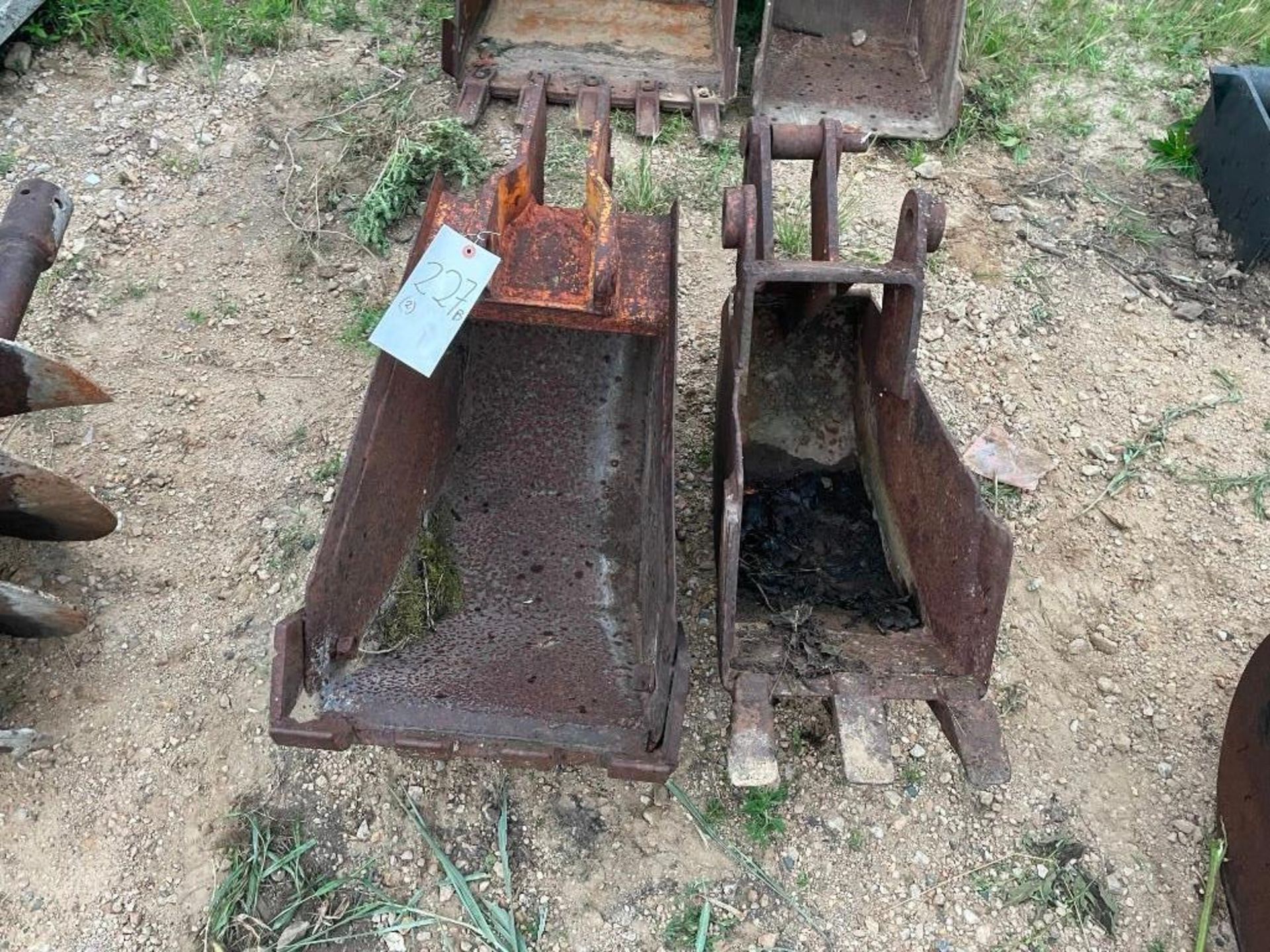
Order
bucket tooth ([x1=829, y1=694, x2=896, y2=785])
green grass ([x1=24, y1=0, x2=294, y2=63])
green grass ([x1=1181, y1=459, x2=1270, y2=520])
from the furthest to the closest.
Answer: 1. green grass ([x1=24, y1=0, x2=294, y2=63])
2. green grass ([x1=1181, y1=459, x2=1270, y2=520])
3. bucket tooth ([x1=829, y1=694, x2=896, y2=785])

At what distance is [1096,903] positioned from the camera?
2.16 meters

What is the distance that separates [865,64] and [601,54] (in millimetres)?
1265

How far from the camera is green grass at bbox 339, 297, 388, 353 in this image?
10.5 ft

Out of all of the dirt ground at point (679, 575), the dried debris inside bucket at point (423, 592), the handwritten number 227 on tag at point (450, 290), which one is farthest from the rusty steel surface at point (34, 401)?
the handwritten number 227 on tag at point (450, 290)

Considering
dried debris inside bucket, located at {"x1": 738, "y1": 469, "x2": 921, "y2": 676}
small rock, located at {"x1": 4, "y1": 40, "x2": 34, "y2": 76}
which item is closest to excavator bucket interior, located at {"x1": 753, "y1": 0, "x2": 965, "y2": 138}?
dried debris inside bucket, located at {"x1": 738, "y1": 469, "x2": 921, "y2": 676}

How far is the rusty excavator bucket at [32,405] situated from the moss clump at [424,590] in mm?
763

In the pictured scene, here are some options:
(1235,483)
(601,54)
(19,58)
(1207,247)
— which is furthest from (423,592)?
(19,58)

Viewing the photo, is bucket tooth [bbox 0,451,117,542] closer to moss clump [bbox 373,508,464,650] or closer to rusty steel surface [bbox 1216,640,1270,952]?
moss clump [bbox 373,508,464,650]

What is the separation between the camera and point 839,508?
8.51 ft

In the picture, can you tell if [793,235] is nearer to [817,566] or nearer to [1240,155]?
[817,566]

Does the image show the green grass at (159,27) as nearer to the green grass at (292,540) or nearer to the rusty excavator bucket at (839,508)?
the green grass at (292,540)

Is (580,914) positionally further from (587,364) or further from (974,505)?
(587,364)

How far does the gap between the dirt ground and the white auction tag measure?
3.09 feet

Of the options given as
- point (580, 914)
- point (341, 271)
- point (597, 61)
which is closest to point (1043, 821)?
point (580, 914)
